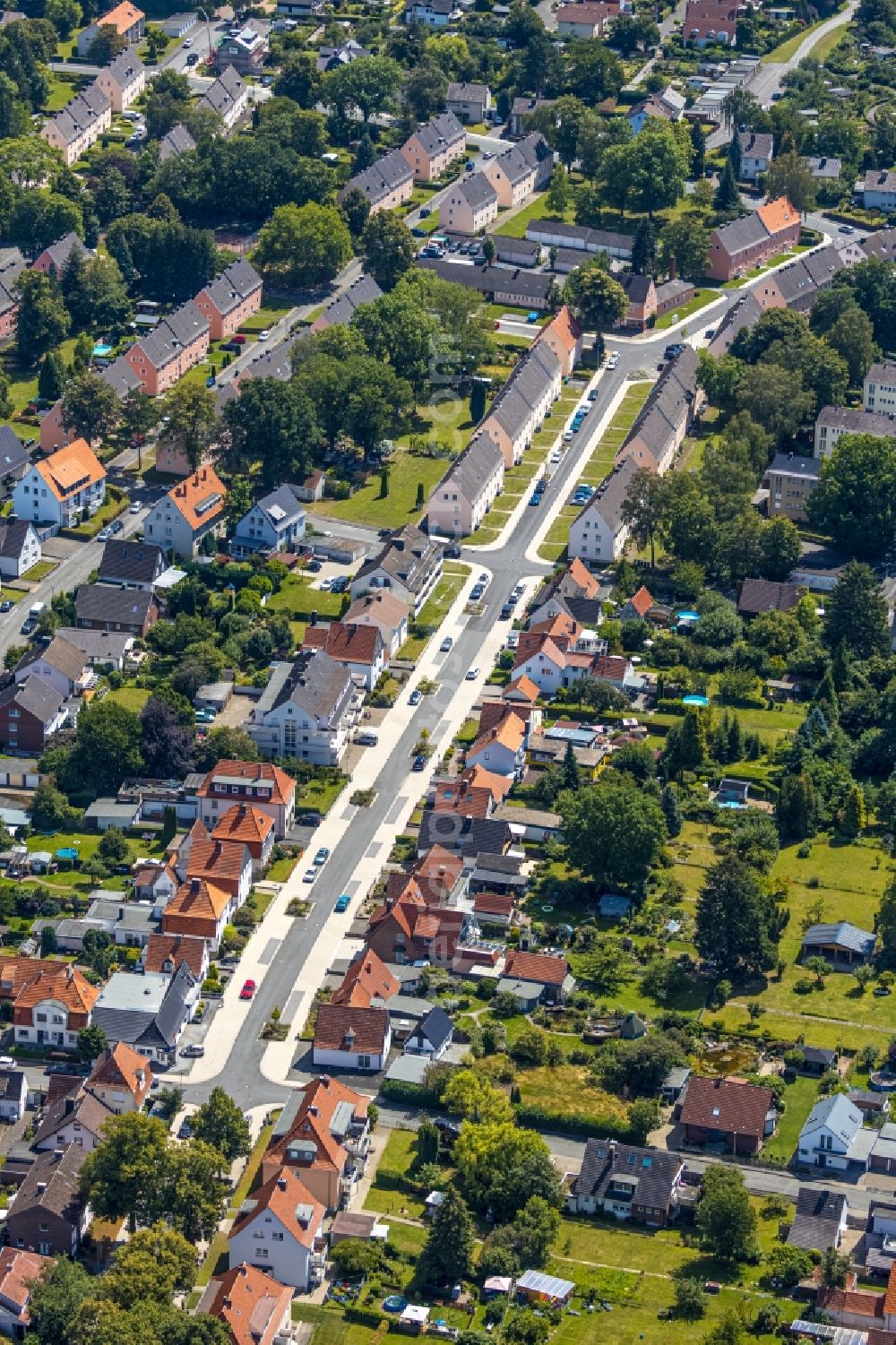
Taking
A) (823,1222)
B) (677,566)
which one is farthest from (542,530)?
(823,1222)

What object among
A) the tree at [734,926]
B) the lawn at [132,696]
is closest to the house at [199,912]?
the lawn at [132,696]

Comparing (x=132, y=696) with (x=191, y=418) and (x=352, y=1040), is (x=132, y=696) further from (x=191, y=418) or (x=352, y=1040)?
(x=352, y=1040)

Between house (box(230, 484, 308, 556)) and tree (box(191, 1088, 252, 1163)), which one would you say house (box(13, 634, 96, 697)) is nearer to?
house (box(230, 484, 308, 556))

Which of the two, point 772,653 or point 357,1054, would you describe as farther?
point 772,653

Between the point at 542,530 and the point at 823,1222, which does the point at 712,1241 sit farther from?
the point at 542,530

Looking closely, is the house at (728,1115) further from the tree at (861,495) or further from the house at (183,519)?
the house at (183,519)

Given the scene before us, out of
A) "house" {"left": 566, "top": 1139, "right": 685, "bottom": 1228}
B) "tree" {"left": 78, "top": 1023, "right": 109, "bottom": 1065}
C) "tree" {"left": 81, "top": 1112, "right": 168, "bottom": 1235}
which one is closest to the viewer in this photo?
"tree" {"left": 81, "top": 1112, "right": 168, "bottom": 1235}

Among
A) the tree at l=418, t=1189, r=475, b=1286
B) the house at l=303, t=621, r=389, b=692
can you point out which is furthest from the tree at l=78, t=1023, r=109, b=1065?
the house at l=303, t=621, r=389, b=692
